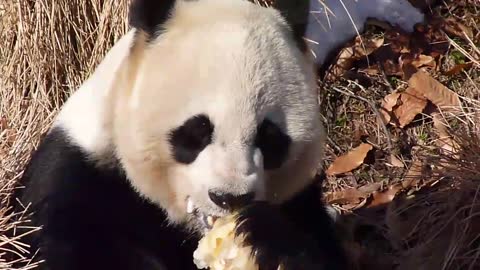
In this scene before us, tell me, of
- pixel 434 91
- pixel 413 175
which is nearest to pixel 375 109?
pixel 434 91

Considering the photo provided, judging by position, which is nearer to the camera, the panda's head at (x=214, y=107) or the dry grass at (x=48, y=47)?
the panda's head at (x=214, y=107)

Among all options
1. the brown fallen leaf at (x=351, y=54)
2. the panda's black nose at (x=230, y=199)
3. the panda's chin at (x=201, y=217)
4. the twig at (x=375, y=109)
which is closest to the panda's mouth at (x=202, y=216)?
the panda's chin at (x=201, y=217)

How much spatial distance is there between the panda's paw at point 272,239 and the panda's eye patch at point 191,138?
0.19 m

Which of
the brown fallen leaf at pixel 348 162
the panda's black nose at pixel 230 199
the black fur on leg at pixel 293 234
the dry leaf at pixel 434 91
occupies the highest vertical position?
the panda's black nose at pixel 230 199

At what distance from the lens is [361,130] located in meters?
4.34

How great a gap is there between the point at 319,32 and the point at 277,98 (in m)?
2.07

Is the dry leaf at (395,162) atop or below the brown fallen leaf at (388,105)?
below

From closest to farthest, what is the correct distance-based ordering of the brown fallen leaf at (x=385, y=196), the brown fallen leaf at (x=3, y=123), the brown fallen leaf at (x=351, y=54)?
the brown fallen leaf at (x=3, y=123), the brown fallen leaf at (x=385, y=196), the brown fallen leaf at (x=351, y=54)

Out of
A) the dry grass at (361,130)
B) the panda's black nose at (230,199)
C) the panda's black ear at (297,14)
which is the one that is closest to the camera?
the panda's black nose at (230,199)

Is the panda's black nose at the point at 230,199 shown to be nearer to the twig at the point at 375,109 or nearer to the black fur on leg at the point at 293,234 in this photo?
the black fur on leg at the point at 293,234

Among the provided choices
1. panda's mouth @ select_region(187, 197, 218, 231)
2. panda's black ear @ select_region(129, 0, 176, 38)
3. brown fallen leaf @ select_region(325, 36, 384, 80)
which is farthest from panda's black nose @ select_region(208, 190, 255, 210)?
brown fallen leaf @ select_region(325, 36, 384, 80)

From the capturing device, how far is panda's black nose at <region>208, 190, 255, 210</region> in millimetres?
2320

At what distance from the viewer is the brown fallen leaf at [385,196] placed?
12.9 ft

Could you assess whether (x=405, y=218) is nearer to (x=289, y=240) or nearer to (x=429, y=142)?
(x=429, y=142)
